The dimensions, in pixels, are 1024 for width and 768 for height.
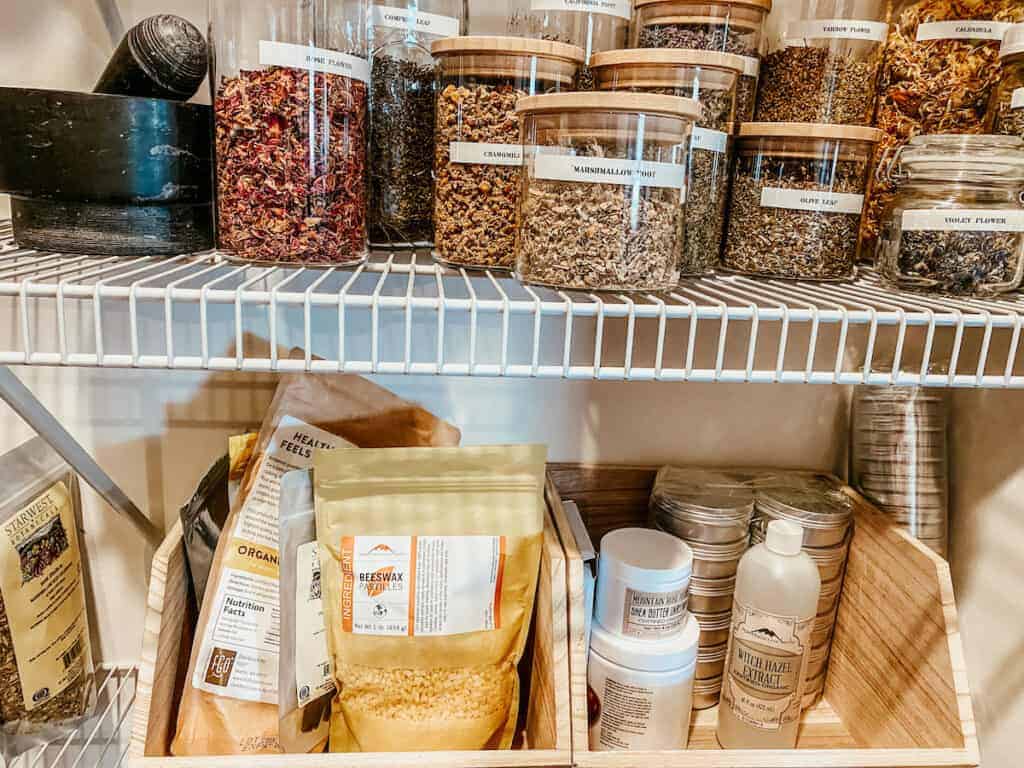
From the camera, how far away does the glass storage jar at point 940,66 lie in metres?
0.71

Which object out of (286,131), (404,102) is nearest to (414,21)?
(404,102)

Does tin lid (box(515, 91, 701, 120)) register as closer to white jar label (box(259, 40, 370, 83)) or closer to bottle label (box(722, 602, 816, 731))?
white jar label (box(259, 40, 370, 83))

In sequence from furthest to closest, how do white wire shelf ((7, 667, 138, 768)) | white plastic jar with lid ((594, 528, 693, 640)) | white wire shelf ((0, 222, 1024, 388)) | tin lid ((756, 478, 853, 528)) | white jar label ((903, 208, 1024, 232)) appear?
white wire shelf ((7, 667, 138, 768)) → tin lid ((756, 478, 853, 528)) → white plastic jar with lid ((594, 528, 693, 640)) → white jar label ((903, 208, 1024, 232)) → white wire shelf ((0, 222, 1024, 388))

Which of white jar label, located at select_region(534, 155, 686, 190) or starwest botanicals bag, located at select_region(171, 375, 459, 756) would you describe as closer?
white jar label, located at select_region(534, 155, 686, 190)

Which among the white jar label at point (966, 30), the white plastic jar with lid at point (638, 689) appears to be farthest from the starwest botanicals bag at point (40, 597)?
the white jar label at point (966, 30)

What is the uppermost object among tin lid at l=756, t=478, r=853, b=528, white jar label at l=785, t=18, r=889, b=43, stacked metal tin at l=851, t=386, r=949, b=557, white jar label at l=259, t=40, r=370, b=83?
white jar label at l=785, t=18, r=889, b=43

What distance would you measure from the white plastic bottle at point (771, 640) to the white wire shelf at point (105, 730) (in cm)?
72

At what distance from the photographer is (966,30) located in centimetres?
71

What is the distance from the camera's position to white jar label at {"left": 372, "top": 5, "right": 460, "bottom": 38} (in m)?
0.72

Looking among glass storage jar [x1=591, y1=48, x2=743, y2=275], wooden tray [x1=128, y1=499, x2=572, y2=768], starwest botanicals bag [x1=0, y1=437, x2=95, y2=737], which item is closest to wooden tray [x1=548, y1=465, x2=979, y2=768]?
wooden tray [x1=128, y1=499, x2=572, y2=768]

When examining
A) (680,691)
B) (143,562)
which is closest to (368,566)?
(680,691)

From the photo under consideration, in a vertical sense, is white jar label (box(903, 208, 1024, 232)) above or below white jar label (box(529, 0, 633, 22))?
below

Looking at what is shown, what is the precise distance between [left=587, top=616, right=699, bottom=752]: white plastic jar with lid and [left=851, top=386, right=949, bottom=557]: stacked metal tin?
30cm

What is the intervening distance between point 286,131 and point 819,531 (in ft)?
2.17
